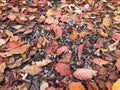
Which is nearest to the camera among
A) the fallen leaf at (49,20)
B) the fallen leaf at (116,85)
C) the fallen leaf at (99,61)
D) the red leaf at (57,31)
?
the fallen leaf at (116,85)

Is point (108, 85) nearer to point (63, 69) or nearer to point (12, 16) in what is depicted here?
point (63, 69)

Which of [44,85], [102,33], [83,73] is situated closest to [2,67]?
[44,85]

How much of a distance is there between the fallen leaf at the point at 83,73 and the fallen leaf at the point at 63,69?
0.05 m

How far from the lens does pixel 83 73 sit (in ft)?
5.48

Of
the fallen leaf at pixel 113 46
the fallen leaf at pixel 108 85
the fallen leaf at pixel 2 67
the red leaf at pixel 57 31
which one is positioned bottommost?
the fallen leaf at pixel 108 85

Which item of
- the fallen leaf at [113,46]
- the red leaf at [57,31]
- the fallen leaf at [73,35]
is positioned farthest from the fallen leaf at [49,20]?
the fallen leaf at [113,46]

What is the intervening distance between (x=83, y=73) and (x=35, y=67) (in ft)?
1.14

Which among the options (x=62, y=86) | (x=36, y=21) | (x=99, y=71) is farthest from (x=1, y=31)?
(x=99, y=71)

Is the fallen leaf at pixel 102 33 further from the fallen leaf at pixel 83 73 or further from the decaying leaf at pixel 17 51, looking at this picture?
the decaying leaf at pixel 17 51

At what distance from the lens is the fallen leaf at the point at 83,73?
1651 mm

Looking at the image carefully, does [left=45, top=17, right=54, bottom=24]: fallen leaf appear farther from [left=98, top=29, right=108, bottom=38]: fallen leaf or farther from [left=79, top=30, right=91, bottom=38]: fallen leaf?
[left=98, top=29, right=108, bottom=38]: fallen leaf

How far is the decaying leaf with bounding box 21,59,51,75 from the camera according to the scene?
1711 mm

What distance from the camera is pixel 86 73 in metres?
1.67

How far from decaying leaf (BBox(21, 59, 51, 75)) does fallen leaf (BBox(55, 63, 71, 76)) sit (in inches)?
3.3
